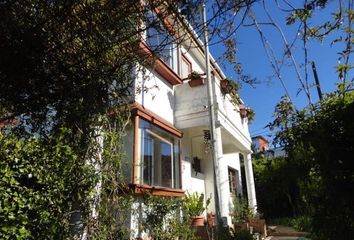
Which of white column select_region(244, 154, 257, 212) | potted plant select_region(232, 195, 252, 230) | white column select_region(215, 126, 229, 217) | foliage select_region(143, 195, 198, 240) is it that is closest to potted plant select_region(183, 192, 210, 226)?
white column select_region(215, 126, 229, 217)

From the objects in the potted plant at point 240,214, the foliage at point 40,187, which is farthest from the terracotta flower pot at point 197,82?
the foliage at point 40,187

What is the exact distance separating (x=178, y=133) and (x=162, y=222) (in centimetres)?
439

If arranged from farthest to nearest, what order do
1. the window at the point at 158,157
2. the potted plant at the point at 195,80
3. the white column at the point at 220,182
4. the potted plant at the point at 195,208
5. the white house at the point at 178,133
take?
the potted plant at the point at 195,80 < the potted plant at the point at 195,208 < the white column at the point at 220,182 < the window at the point at 158,157 < the white house at the point at 178,133

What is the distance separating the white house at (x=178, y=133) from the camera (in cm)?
919

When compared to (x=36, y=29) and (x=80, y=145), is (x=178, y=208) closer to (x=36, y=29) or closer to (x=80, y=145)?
(x=80, y=145)

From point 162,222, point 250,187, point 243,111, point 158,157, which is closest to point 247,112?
point 243,111

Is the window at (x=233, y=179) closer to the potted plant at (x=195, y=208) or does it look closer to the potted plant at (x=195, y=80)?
the potted plant at (x=195, y=208)

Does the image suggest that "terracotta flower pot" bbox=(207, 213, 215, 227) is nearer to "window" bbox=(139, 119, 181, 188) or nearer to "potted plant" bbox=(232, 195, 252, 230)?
"potted plant" bbox=(232, 195, 252, 230)

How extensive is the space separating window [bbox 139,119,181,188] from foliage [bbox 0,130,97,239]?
4.18 meters

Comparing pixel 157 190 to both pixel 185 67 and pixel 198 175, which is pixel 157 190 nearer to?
pixel 198 175

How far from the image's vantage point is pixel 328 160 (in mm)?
4559

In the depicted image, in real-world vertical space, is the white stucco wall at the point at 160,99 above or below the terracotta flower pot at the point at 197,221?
above

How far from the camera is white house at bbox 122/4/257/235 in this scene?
9188 millimetres

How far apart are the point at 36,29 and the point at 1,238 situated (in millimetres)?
2813
